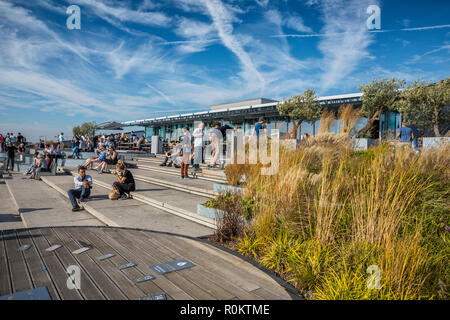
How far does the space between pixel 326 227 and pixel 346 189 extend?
650 millimetres

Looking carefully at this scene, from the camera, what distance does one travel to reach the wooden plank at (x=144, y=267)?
77.4 inches

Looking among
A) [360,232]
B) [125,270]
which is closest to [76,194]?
[125,270]

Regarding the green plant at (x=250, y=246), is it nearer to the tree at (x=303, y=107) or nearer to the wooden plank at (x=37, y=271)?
the wooden plank at (x=37, y=271)

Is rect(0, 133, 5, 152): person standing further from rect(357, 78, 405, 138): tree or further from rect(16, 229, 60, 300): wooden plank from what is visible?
rect(357, 78, 405, 138): tree

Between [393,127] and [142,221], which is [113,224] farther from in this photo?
[393,127]

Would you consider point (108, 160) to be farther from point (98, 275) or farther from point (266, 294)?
point (266, 294)

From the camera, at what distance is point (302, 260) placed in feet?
7.81

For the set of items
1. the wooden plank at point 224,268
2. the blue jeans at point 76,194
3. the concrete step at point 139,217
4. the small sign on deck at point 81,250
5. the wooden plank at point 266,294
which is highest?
the blue jeans at point 76,194

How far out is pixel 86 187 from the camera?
5.77 metres

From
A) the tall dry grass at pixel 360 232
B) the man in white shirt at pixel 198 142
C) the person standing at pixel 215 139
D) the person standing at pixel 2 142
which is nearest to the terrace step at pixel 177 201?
the tall dry grass at pixel 360 232

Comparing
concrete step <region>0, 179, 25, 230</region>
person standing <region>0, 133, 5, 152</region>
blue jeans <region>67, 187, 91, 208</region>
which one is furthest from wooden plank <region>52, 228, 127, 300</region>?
person standing <region>0, 133, 5, 152</region>

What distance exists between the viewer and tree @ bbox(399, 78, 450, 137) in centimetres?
1361

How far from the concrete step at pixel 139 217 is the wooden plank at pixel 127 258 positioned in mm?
772

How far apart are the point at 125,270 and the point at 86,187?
13.6ft
